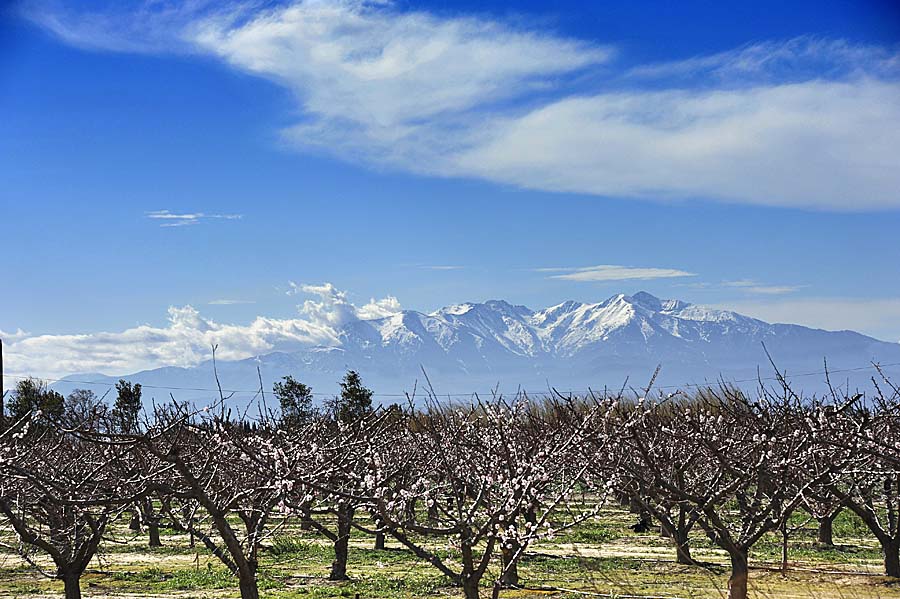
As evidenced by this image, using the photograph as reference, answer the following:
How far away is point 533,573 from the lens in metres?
20.0

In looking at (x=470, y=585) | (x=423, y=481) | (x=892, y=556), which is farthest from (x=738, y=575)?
(x=892, y=556)

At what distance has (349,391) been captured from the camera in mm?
49625

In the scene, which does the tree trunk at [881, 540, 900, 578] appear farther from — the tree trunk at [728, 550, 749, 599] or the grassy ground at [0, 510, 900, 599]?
the tree trunk at [728, 550, 749, 599]

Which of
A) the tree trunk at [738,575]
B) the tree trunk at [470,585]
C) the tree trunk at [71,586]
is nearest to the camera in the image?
the tree trunk at [470,585]

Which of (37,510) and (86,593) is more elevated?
(37,510)

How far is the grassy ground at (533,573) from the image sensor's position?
56.6ft

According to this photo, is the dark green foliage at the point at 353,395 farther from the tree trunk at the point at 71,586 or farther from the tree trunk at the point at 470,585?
the tree trunk at the point at 470,585

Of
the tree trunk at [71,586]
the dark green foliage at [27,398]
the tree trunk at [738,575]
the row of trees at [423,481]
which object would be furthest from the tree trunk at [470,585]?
the dark green foliage at [27,398]

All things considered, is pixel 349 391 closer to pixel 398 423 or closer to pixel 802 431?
pixel 398 423

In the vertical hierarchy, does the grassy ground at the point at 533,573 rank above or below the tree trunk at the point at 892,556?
below

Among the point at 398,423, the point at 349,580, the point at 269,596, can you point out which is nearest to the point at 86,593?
the point at 269,596

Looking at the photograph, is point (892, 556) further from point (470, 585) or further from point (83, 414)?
point (83, 414)

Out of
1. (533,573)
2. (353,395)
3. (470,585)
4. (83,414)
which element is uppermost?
(353,395)

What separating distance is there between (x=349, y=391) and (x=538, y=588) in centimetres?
3277
